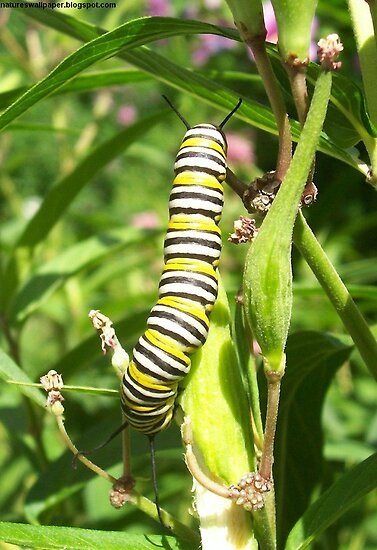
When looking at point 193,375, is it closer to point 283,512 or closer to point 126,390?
point 126,390

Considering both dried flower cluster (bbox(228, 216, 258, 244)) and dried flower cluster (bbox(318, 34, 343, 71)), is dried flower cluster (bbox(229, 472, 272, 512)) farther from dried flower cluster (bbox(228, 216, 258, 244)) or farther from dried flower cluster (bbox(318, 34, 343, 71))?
dried flower cluster (bbox(318, 34, 343, 71))

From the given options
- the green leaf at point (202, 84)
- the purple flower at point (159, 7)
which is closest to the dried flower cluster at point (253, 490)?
the green leaf at point (202, 84)

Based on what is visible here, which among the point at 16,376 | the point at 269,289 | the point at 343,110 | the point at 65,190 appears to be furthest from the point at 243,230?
the point at 65,190

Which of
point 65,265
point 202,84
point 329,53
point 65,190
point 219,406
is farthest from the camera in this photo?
point 65,265

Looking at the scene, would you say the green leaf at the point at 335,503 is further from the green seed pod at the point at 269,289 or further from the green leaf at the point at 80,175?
the green leaf at the point at 80,175

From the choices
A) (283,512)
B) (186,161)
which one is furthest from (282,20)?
(283,512)

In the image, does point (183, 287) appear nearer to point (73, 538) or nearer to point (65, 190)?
point (73, 538)
